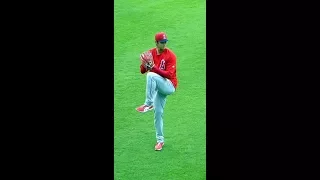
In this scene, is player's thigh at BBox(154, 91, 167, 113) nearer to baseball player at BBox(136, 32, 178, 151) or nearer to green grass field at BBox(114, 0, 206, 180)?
baseball player at BBox(136, 32, 178, 151)

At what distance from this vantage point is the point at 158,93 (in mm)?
9109

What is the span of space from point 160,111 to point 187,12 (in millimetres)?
4452

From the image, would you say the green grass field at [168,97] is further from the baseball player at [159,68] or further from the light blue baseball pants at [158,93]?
the baseball player at [159,68]

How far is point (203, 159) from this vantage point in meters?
9.44

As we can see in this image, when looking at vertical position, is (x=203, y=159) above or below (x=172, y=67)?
below

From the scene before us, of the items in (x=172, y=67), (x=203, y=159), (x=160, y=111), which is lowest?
(x=203, y=159)

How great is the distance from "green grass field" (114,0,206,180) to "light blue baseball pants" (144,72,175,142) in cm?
41

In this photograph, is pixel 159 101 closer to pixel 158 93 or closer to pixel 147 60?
pixel 158 93

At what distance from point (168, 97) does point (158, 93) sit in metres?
1.67

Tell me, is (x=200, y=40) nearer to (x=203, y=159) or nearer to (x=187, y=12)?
(x=187, y=12)

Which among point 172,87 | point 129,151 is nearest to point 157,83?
point 172,87

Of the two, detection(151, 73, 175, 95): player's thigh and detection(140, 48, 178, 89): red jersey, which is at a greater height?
detection(140, 48, 178, 89): red jersey

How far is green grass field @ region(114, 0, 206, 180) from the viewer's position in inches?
369

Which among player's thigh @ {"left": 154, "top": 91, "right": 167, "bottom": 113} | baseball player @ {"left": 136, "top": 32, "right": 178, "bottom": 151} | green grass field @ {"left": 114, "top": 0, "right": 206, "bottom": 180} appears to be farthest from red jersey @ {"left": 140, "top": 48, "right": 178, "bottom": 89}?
green grass field @ {"left": 114, "top": 0, "right": 206, "bottom": 180}
